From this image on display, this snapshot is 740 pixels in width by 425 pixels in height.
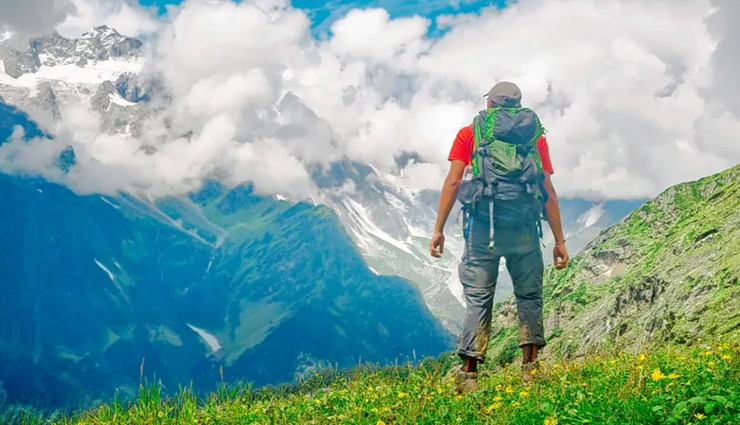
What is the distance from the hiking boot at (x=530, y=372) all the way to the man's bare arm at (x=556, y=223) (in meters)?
2.02

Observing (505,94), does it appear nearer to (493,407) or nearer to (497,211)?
(497,211)

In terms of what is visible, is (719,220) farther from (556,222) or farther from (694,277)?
(556,222)

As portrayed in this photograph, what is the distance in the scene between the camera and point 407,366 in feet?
30.2

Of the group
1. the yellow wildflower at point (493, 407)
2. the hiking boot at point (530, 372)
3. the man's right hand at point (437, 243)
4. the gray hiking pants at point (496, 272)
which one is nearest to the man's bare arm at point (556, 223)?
the gray hiking pants at point (496, 272)

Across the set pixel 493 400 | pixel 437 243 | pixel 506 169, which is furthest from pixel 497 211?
pixel 493 400

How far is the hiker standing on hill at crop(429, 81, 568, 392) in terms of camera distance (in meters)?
9.44

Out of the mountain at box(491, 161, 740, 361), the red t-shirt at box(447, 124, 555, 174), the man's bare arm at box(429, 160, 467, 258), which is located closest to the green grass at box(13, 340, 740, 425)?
the man's bare arm at box(429, 160, 467, 258)

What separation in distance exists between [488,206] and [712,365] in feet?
12.9

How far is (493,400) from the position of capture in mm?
6863

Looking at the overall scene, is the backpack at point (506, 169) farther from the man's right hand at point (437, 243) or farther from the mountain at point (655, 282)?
the mountain at point (655, 282)

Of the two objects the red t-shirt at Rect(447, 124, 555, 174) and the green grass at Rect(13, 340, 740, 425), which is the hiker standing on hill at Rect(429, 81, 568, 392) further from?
the green grass at Rect(13, 340, 740, 425)

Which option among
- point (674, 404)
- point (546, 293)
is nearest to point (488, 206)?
point (674, 404)

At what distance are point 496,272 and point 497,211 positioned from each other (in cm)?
93

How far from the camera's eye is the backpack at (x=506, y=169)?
9414 millimetres
